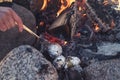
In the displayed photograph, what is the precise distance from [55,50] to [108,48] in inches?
35.4

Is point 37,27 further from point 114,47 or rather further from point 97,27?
point 114,47

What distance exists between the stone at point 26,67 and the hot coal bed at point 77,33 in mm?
575

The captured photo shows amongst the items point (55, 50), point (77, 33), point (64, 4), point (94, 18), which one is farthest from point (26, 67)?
point (64, 4)

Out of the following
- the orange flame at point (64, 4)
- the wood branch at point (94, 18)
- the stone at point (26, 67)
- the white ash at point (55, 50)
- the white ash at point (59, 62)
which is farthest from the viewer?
the orange flame at point (64, 4)

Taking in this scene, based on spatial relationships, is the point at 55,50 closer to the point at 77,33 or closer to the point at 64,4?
the point at 77,33

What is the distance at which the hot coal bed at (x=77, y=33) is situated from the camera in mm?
4500

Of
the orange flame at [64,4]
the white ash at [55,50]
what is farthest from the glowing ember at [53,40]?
the orange flame at [64,4]

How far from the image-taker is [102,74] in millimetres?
4055

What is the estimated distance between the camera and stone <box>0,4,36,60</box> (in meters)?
4.57

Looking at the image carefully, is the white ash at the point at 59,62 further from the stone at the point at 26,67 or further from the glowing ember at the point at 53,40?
the stone at the point at 26,67

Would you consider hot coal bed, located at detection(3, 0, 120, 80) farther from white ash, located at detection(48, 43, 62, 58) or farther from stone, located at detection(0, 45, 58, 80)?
stone, located at detection(0, 45, 58, 80)

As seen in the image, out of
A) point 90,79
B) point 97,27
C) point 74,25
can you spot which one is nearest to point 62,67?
point 90,79

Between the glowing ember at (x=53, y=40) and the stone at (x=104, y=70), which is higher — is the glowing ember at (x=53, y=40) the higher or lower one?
the higher one

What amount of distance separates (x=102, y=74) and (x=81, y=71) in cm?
38
